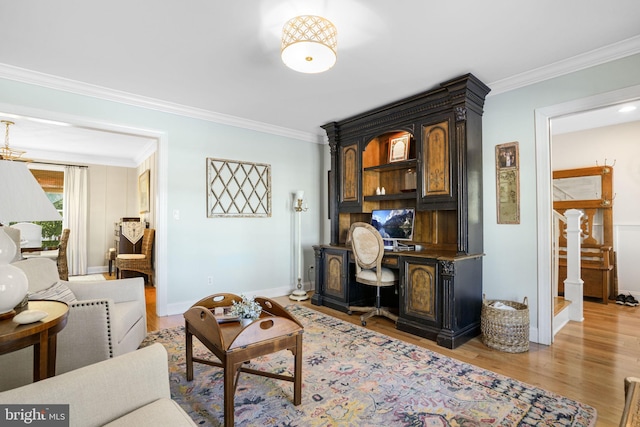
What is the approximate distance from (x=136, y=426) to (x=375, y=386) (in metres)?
1.51

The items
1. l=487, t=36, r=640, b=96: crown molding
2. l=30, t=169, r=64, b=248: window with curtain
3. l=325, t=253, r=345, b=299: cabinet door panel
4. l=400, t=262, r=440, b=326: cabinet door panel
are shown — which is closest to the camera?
l=487, t=36, r=640, b=96: crown molding

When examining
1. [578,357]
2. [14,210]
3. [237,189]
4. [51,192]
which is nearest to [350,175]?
[237,189]

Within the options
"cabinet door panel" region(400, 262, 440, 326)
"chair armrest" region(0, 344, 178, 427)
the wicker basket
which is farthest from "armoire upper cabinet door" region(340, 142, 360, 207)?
"chair armrest" region(0, 344, 178, 427)

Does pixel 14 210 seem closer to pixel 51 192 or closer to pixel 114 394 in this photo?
pixel 114 394

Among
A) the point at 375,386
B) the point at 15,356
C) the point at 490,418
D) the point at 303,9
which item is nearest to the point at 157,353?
the point at 15,356

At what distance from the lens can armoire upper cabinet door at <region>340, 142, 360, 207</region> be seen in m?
4.03

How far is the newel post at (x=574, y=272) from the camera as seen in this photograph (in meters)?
3.48

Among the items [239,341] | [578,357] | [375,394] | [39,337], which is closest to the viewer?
[39,337]

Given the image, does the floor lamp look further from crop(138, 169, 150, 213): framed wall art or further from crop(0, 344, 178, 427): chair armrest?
crop(0, 344, 178, 427): chair armrest

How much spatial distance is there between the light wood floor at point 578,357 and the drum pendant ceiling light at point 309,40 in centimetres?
248

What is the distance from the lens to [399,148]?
390 centimetres

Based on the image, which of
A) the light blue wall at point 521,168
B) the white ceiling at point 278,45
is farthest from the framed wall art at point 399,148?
the light blue wall at point 521,168

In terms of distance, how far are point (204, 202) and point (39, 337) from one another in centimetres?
278

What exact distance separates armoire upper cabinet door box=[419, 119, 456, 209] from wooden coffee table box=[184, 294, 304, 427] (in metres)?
1.95
